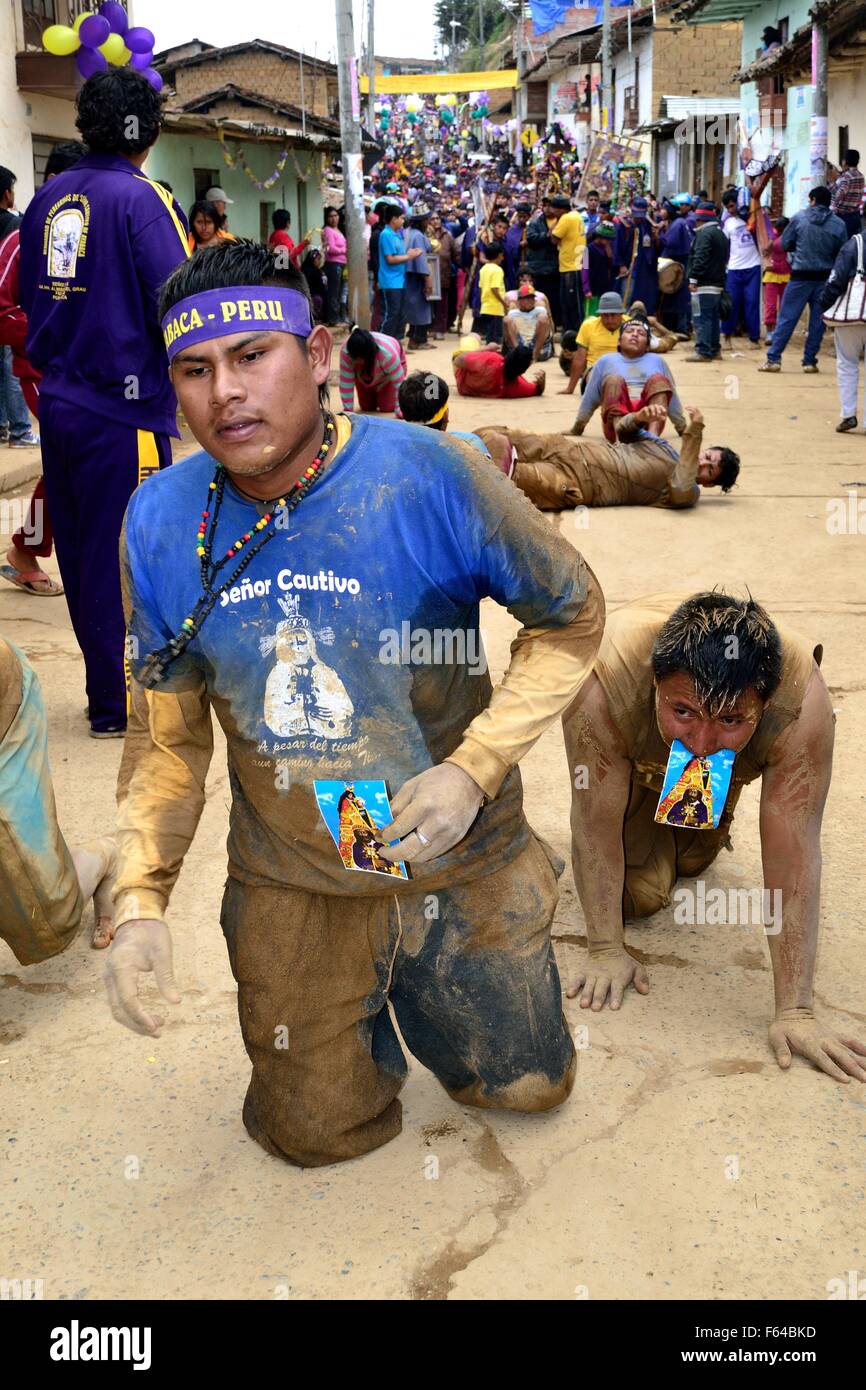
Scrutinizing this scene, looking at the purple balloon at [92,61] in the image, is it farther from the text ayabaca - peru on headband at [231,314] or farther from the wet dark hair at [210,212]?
the wet dark hair at [210,212]

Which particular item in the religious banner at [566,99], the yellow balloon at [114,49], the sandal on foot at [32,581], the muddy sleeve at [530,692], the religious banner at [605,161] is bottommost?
the sandal on foot at [32,581]

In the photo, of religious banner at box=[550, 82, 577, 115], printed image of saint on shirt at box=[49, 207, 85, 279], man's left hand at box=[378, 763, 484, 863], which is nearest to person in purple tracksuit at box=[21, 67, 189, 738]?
printed image of saint on shirt at box=[49, 207, 85, 279]

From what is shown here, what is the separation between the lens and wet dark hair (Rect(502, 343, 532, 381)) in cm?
1180

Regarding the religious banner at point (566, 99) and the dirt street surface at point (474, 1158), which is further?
the religious banner at point (566, 99)

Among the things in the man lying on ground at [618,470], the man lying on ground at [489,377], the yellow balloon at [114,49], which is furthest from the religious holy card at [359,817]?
the man lying on ground at [489,377]

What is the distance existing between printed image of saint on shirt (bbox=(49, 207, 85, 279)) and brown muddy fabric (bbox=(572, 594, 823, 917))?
6.99 ft

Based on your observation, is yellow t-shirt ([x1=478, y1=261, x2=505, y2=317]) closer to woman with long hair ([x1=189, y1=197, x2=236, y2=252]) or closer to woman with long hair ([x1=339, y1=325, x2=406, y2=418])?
woman with long hair ([x1=339, y1=325, x2=406, y2=418])

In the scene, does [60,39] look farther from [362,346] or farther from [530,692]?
[530,692]

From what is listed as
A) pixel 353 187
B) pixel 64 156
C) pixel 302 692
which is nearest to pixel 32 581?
pixel 64 156

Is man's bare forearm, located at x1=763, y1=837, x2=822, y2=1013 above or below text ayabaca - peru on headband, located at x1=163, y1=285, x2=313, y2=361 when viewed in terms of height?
below

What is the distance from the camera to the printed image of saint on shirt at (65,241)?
167 inches

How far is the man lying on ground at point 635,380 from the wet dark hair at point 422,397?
8.71 feet

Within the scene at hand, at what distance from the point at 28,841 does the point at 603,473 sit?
19.1 feet
